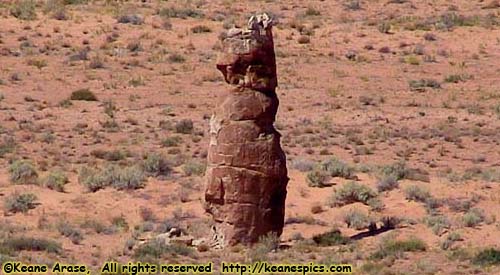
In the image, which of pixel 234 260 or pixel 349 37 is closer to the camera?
pixel 234 260

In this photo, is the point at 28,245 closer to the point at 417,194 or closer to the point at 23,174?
the point at 23,174

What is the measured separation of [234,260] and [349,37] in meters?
33.7

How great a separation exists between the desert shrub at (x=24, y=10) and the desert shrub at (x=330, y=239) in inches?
1359

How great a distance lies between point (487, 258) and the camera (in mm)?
16797

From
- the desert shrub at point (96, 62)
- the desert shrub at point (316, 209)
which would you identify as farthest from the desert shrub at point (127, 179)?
the desert shrub at point (96, 62)

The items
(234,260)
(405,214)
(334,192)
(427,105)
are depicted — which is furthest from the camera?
(427,105)

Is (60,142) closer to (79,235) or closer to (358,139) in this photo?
(358,139)

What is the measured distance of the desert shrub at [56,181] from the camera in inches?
960

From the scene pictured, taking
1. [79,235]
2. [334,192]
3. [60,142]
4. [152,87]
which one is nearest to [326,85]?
[152,87]

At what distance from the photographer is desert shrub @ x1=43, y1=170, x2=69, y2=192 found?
80.0 feet

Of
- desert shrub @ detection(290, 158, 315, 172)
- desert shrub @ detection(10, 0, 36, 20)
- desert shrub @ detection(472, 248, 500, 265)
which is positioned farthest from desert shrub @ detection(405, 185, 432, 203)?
desert shrub @ detection(10, 0, 36, 20)

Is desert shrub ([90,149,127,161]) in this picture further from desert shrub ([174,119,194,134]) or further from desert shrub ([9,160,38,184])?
desert shrub ([174,119,194,134])

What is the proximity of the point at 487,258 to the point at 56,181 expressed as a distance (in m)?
10.4

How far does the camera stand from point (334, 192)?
2394cm
